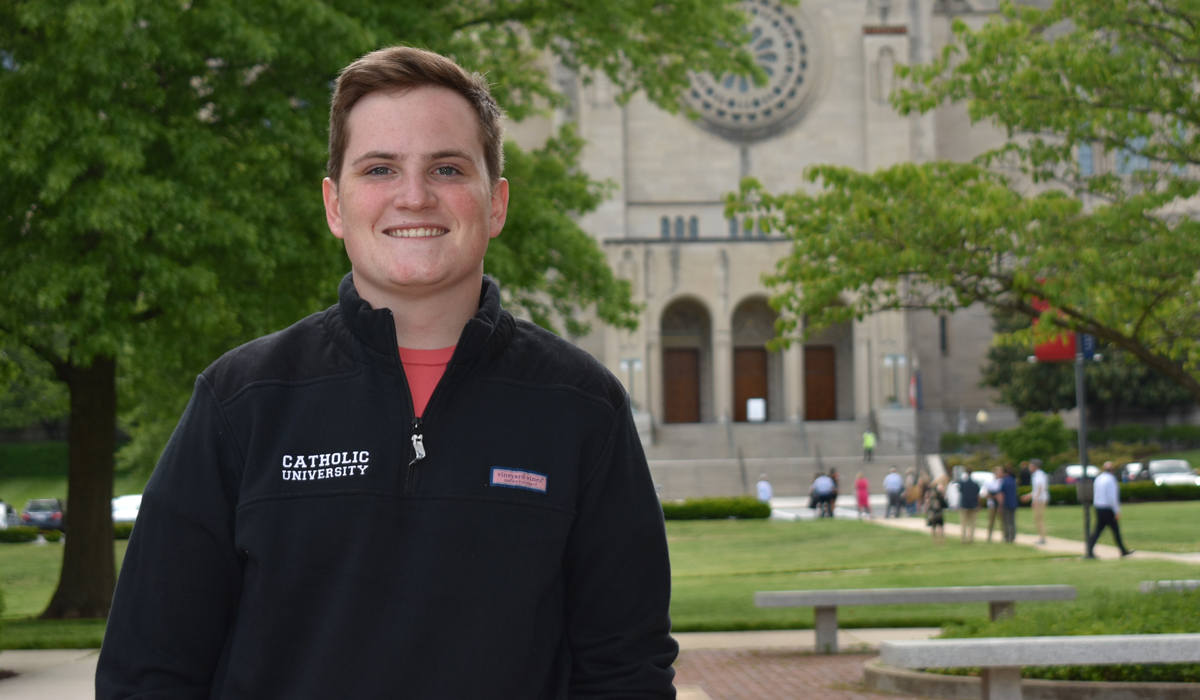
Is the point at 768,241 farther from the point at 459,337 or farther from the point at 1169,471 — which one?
the point at 459,337

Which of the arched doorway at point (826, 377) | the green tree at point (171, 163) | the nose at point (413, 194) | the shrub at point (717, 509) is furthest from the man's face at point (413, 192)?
the arched doorway at point (826, 377)

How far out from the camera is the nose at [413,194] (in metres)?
2.26

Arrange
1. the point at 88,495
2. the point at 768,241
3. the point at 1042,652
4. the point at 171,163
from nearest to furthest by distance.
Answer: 1. the point at 1042,652
2. the point at 171,163
3. the point at 88,495
4. the point at 768,241

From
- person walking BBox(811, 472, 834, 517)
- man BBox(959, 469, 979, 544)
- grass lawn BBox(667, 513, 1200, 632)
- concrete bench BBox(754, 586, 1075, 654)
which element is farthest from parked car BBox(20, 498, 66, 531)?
concrete bench BBox(754, 586, 1075, 654)

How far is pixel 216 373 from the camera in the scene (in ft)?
7.39

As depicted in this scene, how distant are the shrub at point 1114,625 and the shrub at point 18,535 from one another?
2766 centimetres

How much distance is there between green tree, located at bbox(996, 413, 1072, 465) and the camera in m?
43.7

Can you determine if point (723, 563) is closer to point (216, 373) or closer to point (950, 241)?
point (950, 241)

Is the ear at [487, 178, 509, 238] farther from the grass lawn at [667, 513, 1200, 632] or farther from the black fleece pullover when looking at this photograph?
the grass lawn at [667, 513, 1200, 632]

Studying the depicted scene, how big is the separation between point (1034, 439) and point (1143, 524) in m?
16.6

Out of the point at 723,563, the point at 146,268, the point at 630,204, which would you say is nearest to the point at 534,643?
the point at 146,268

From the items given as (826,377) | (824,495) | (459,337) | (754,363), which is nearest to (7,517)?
(824,495)

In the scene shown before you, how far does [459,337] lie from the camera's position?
2.32 metres

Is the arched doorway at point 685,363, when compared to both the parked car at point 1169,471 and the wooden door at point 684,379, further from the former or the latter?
the parked car at point 1169,471
